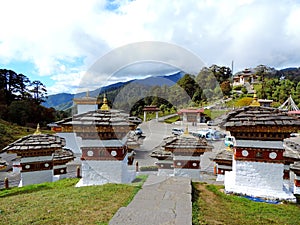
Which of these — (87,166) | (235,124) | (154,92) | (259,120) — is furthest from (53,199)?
(154,92)

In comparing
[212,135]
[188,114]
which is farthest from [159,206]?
[212,135]

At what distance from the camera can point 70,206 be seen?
15.6 feet

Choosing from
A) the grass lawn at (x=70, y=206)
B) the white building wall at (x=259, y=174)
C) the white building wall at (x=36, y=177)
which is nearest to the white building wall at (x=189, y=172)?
the white building wall at (x=259, y=174)

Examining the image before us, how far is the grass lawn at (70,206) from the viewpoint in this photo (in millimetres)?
4148

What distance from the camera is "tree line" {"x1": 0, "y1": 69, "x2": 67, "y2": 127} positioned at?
34.9 m

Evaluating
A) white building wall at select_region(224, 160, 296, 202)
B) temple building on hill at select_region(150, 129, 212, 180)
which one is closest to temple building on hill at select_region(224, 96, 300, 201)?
white building wall at select_region(224, 160, 296, 202)

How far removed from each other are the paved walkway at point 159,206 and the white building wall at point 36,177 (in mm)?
4633

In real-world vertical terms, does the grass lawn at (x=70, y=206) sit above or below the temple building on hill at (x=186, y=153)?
below

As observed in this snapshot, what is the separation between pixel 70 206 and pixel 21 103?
3635 centimetres

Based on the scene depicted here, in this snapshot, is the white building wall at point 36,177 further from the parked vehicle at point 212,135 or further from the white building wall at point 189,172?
the parked vehicle at point 212,135

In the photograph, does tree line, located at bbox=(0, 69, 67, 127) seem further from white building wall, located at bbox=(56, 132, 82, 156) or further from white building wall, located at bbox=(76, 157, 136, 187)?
white building wall, located at bbox=(76, 157, 136, 187)

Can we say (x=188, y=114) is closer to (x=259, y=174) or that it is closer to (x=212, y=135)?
(x=212, y=135)

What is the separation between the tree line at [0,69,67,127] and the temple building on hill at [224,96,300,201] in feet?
118

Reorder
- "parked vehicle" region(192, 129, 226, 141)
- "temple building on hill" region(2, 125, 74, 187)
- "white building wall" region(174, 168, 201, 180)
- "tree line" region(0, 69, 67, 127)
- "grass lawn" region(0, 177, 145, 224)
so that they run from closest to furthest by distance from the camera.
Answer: "grass lawn" region(0, 177, 145, 224) < "temple building on hill" region(2, 125, 74, 187) < "white building wall" region(174, 168, 201, 180) < "parked vehicle" region(192, 129, 226, 141) < "tree line" region(0, 69, 67, 127)
